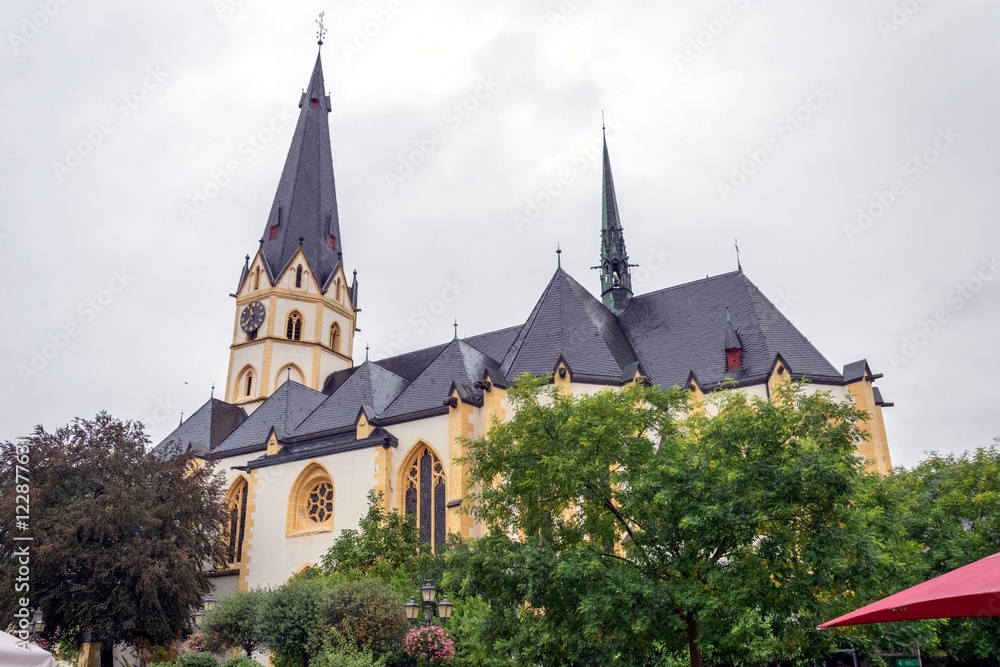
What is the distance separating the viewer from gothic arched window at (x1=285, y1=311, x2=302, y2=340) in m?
41.8

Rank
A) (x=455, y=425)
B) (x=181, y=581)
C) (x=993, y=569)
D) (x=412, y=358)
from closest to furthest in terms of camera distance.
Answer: (x=993, y=569) → (x=181, y=581) → (x=455, y=425) → (x=412, y=358)

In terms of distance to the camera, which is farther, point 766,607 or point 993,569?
point 766,607

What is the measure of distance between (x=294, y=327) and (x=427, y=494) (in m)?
17.8

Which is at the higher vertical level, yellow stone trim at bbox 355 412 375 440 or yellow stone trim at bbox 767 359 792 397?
yellow stone trim at bbox 767 359 792 397

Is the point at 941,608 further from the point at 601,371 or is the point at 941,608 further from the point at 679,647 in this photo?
the point at 601,371

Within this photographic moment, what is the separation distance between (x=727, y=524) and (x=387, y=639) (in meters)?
10.2

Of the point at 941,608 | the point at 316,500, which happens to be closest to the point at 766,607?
the point at 941,608

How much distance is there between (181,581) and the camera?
956 inches

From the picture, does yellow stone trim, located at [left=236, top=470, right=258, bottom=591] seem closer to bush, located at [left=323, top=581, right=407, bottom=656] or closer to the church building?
the church building

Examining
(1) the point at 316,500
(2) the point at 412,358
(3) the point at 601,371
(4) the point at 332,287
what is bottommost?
(1) the point at 316,500

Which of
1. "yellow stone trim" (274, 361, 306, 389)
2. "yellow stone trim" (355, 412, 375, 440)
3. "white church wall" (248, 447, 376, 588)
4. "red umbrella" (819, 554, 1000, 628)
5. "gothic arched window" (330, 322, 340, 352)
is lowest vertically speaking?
"red umbrella" (819, 554, 1000, 628)

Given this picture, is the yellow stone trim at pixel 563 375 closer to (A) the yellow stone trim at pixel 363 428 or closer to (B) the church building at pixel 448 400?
(B) the church building at pixel 448 400

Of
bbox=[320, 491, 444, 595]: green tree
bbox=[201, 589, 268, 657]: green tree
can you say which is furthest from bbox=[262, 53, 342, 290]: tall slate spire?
bbox=[201, 589, 268, 657]: green tree

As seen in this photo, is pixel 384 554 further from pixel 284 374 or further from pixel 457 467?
pixel 284 374
